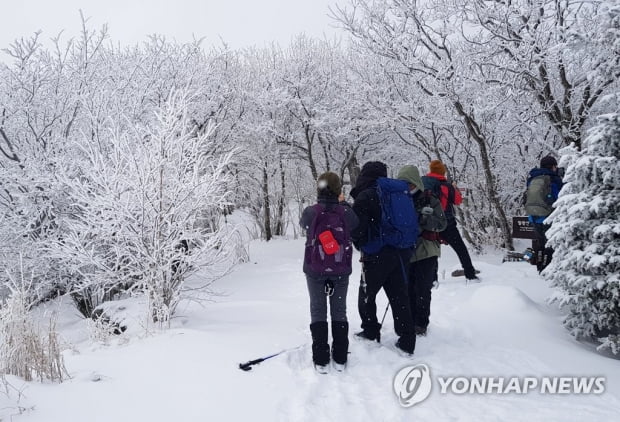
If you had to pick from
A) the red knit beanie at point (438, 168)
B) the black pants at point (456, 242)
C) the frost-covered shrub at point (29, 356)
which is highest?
the red knit beanie at point (438, 168)

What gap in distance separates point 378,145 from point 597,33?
11.9 meters

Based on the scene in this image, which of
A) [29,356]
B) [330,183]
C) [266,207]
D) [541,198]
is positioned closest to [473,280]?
[541,198]

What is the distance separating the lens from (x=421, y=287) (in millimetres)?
4379

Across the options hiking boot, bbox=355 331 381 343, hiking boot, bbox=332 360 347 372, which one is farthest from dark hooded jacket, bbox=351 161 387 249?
hiking boot, bbox=332 360 347 372

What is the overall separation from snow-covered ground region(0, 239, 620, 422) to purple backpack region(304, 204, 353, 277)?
80cm

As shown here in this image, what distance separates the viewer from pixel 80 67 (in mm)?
8656

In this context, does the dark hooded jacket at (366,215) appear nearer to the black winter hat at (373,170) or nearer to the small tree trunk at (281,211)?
the black winter hat at (373,170)

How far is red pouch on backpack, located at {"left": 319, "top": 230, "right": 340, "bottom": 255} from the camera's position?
3490 millimetres

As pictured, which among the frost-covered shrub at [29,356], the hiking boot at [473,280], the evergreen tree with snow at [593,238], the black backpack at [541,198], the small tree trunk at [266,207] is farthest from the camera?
the small tree trunk at [266,207]

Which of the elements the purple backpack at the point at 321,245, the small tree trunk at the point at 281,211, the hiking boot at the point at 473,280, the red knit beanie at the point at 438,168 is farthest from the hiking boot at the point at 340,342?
the small tree trunk at the point at 281,211

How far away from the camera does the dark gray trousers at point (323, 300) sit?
Result: 11.8ft

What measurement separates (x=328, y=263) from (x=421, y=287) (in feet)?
4.40

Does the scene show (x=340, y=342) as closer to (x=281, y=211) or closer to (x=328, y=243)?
(x=328, y=243)

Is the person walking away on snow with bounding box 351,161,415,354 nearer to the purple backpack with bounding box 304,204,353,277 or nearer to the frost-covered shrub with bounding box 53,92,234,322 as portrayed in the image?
the purple backpack with bounding box 304,204,353,277
